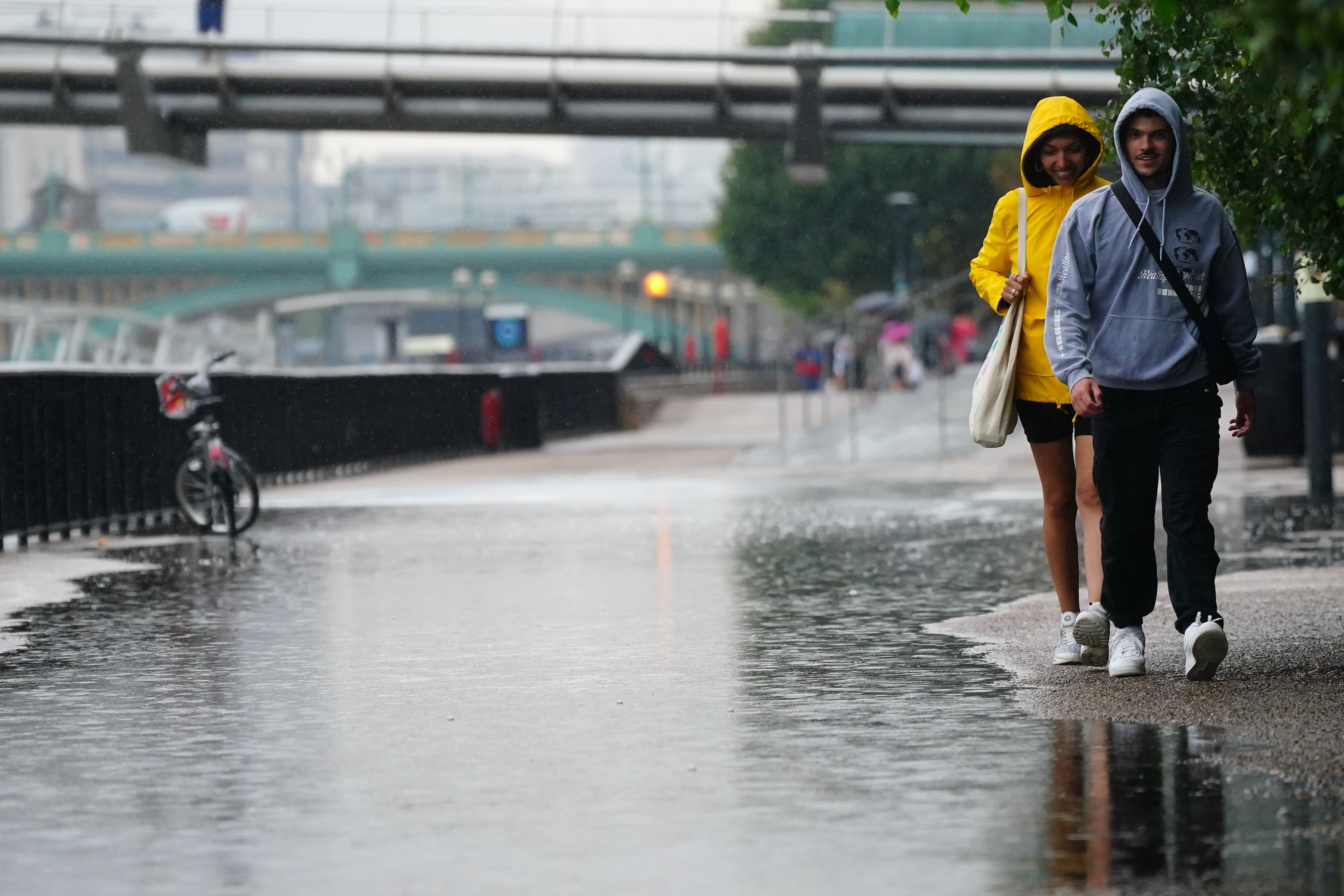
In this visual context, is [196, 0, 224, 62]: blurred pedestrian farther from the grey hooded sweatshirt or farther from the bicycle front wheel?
the grey hooded sweatshirt

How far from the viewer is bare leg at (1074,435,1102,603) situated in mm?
7188

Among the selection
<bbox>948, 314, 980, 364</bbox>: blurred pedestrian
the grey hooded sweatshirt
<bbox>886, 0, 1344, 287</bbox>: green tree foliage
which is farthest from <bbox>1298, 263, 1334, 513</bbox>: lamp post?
<bbox>948, 314, 980, 364</bbox>: blurred pedestrian

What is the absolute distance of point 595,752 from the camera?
19.1 ft

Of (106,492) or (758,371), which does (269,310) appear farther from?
(106,492)

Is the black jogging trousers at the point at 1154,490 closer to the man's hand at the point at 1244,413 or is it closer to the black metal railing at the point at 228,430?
the man's hand at the point at 1244,413

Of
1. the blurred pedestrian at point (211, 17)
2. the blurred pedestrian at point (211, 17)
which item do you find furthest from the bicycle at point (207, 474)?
the blurred pedestrian at point (211, 17)

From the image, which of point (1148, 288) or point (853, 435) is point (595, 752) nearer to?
point (1148, 288)

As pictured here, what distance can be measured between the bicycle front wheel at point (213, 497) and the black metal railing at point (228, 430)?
77 cm

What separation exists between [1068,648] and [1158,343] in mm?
1136

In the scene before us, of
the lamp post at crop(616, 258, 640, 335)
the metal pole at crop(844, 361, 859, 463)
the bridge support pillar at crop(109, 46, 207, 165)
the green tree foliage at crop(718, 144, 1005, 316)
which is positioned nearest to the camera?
the metal pole at crop(844, 361, 859, 463)

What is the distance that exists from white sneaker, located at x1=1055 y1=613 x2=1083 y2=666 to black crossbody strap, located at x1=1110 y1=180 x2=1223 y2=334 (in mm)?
1083

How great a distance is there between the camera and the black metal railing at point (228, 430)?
48.9 ft

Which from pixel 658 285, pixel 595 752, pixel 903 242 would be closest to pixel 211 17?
pixel 658 285

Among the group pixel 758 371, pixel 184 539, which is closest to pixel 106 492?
pixel 184 539
